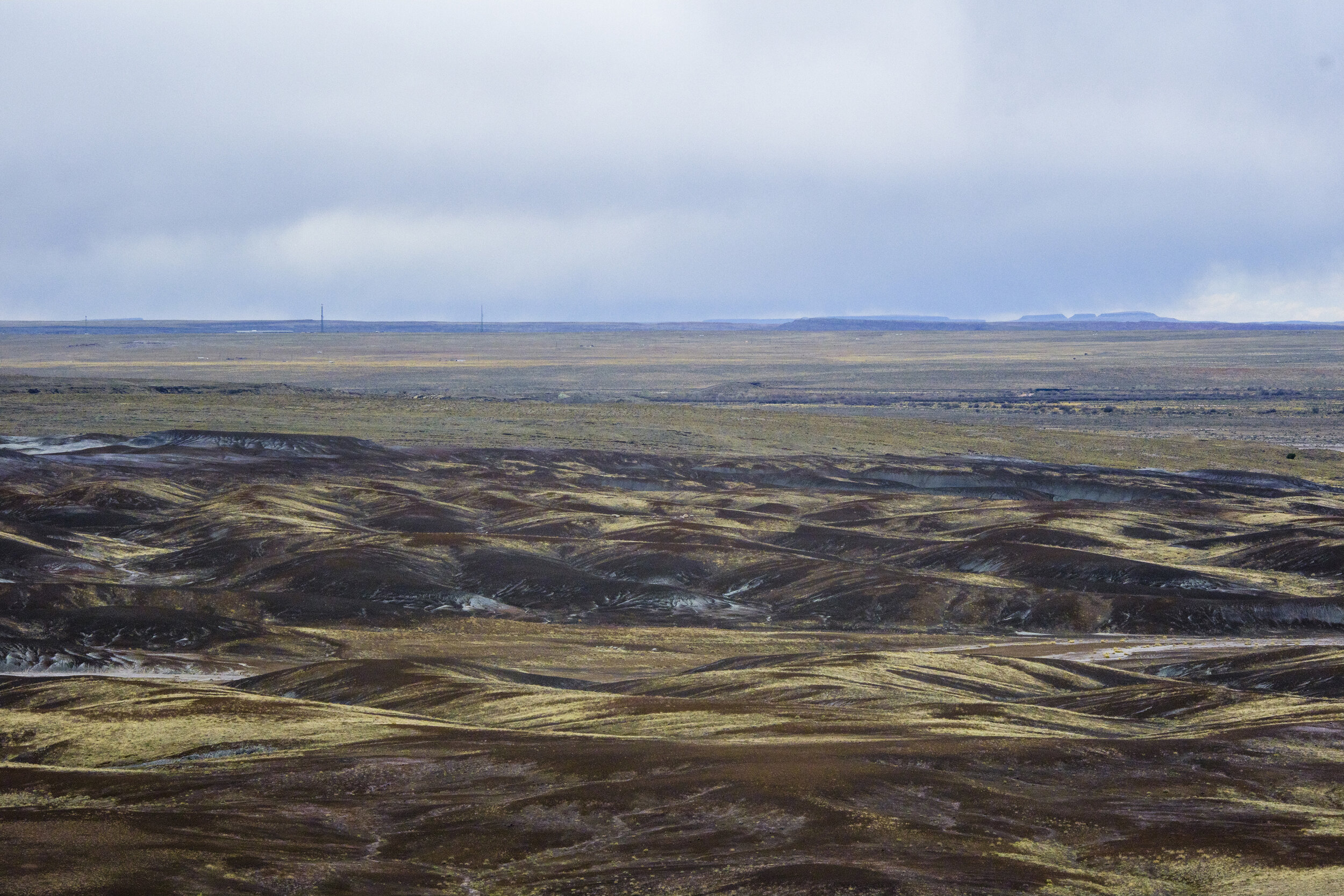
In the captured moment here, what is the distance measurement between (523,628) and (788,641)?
9.05 m

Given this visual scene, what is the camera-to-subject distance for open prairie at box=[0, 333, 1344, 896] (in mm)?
19297

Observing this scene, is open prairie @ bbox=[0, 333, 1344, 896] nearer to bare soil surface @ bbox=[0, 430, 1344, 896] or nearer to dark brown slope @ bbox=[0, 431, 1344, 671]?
bare soil surface @ bbox=[0, 430, 1344, 896]

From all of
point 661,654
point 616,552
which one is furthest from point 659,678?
point 616,552

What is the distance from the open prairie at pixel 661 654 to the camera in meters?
19.3

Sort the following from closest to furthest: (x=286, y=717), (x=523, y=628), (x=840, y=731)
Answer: (x=840, y=731) < (x=286, y=717) < (x=523, y=628)

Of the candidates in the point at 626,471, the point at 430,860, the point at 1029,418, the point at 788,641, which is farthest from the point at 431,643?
the point at 1029,418

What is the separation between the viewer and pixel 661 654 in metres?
43.3

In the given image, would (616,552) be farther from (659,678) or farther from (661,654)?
(659,678)

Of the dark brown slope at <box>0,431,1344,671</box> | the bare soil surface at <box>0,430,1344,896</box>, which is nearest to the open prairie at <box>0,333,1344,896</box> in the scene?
the bare soil surface at <box>0,430,1344,896</box>

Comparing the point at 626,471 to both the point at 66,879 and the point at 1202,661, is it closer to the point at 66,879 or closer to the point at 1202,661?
the point at 1202,661

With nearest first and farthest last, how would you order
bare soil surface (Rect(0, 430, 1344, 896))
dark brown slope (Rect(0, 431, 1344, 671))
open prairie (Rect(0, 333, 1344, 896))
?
bare soil surface (Rect(0, 430, 1344, 896))
open prairie (Rect(0, 333, 1344, 896))
dark brown slope (Rect(0, 431, 1344, 671))

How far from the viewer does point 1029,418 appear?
121m

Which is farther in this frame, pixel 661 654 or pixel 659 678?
pixel 661 654

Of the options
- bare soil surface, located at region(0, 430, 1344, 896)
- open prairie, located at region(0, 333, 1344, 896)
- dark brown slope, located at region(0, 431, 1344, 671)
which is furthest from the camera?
dark brown slope, located at region(0, 431, 1344, 671)
